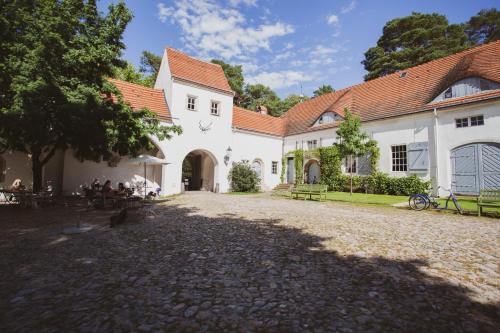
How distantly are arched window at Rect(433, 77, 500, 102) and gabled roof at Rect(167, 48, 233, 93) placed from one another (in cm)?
1495

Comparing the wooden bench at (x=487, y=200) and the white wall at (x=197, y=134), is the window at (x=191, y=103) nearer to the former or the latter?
the white wall at (x=197, y=134)

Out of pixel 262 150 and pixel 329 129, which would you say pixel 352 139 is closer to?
pixel 329 129

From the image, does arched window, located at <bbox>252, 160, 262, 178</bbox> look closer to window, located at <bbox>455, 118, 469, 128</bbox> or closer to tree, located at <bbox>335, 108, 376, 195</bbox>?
tree, located at <bbox>335, 108, 376, 195</bbox>

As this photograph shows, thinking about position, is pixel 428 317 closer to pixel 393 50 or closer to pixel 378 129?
pixel 378 129

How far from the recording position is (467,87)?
589 inches

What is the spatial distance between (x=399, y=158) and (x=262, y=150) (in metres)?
11.3

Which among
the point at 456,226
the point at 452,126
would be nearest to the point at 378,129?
the point at 452,126

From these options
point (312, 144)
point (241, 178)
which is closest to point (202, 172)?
point (241, 178)

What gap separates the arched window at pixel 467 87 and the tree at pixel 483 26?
26103mm

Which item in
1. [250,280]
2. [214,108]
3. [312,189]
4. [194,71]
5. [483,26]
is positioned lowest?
[250,280]

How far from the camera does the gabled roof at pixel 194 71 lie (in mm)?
18938

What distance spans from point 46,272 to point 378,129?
64.9ft

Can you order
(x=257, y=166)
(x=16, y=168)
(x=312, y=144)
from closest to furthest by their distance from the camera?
(x=16, y=168)
(x=312, y=144)
(x=257, y=166)

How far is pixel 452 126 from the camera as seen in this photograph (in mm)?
15102
